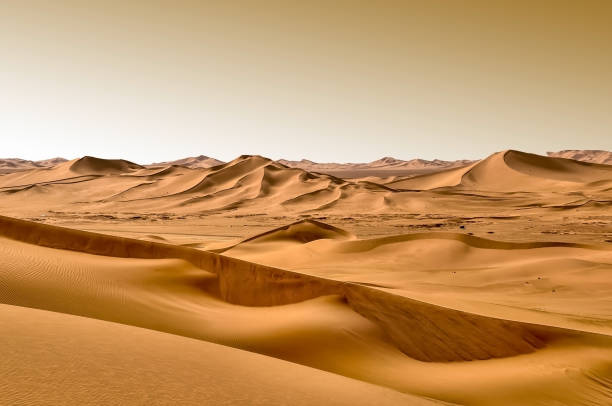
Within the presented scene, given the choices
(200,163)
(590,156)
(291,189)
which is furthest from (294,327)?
(590,156)

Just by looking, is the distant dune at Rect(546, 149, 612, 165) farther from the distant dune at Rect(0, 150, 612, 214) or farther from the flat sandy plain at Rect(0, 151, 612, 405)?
the flat sandy plain at Rect(0, 151, 612, 405)

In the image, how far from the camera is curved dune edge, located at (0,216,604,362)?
6254 millimetres

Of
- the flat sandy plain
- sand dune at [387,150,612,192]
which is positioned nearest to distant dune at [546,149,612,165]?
sand dune at [387,150,612,192]

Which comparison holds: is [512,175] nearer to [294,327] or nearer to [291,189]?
[291,189]

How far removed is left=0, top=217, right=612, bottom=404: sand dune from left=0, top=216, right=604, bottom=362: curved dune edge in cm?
2

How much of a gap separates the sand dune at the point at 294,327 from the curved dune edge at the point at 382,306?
0.7 inches

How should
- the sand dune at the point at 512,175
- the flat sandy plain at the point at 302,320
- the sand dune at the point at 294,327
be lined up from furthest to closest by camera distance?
the sand dune at the point at 512,175
the sand dune at the point at 294,327
the flat sandy plain at the point at 302,320

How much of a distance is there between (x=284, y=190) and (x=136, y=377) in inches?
1570

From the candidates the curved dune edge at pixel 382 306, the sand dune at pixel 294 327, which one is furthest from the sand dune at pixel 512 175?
the sand dune at pixel 294 327

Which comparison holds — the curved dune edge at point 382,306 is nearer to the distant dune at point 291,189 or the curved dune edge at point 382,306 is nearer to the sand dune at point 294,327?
the sand dune at point 294,327

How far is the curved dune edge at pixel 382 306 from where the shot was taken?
6254mm

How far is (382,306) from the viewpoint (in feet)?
23.1

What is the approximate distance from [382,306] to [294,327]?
1.61 metres

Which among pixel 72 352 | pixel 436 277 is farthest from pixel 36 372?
pixel 436 277
